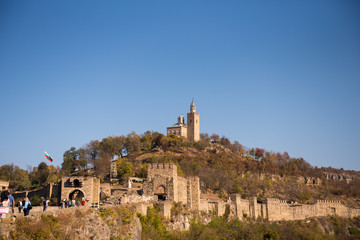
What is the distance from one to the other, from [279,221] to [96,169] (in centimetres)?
3287

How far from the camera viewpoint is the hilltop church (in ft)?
364

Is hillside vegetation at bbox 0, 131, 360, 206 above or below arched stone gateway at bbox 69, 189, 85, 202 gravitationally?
above

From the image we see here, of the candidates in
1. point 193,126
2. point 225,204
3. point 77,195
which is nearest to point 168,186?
point 77,195

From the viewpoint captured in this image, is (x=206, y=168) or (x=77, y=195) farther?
(x=206, y=168)

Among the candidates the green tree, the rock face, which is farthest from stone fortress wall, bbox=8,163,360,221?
the green tree

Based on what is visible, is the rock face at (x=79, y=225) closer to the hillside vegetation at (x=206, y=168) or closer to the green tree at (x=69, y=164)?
the hillside vegetation at (x=206, y=168)

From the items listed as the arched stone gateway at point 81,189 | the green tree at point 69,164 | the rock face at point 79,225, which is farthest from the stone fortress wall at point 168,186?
the green tree at point 69,164

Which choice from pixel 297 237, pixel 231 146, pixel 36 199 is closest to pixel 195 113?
pixel 231 146

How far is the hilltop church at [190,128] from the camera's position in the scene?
11088cm

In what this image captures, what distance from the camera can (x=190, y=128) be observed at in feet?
367

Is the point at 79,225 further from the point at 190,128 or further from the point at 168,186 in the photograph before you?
the point at 190,128

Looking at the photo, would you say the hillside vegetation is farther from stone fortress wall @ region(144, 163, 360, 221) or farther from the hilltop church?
stone fortress wall @ region(144, 163, 360, 221)

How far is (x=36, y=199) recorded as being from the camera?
110 ft

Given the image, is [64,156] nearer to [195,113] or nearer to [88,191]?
[195,113]
